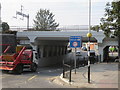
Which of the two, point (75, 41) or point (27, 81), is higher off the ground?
point (75, 41)

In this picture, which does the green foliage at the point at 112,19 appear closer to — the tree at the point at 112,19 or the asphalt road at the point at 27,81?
the tree at the point at 112,19

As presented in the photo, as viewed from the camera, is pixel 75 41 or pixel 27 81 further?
pixel 75 41

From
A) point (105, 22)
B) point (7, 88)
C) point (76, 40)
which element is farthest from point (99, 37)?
point (7, 88)

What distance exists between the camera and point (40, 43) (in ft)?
117

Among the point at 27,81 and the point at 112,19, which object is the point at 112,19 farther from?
the point at 27,81

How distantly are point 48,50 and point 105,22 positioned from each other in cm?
1899

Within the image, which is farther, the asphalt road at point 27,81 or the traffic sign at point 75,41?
the traffic sign at point 75,41

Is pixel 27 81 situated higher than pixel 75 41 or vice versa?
pixel 75 41

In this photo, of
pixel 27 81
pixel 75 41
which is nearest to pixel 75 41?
pixel 75 41

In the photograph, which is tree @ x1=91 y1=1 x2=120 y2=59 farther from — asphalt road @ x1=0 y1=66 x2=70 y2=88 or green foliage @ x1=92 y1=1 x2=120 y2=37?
asphalt road @ x1=0 y1=66 x2=70 y2=88

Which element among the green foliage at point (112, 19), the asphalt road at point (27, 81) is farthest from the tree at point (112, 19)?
the asphalt road at point (27, 81)

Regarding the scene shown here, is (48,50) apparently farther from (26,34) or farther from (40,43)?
(26,34)

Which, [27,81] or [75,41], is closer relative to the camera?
[27,81]

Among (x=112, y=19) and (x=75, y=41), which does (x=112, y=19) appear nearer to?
(x=112, y=19)
